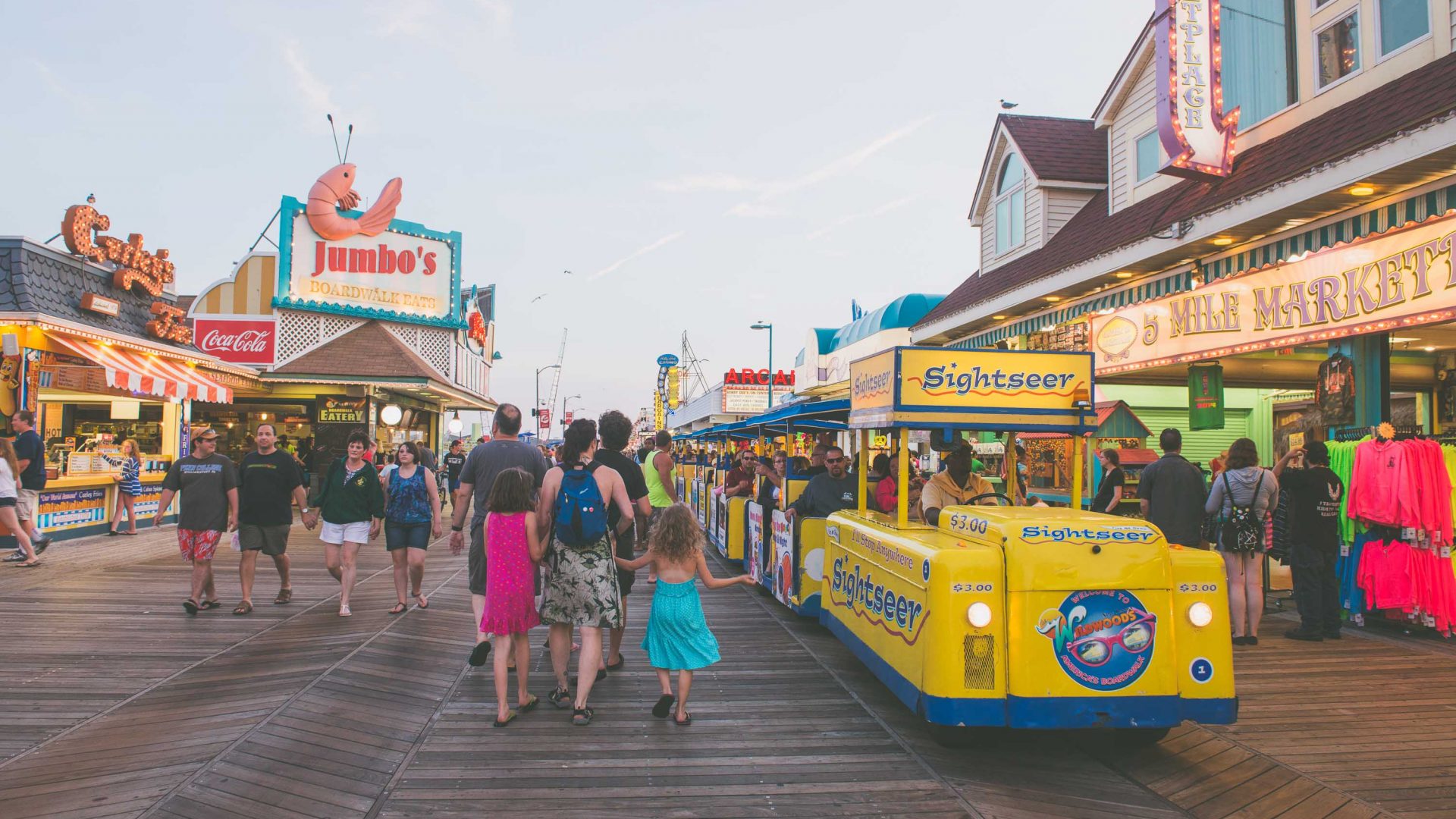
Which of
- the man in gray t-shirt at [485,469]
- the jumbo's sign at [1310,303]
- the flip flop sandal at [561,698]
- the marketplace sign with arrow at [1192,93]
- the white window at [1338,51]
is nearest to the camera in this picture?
the flip flop sandal at [561,698]

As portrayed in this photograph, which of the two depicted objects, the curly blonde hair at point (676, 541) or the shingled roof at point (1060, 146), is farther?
Answer: the shingled roof at point (1060, 146)

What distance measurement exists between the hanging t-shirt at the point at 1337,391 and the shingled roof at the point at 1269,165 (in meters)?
2.02

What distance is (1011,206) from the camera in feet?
55.0

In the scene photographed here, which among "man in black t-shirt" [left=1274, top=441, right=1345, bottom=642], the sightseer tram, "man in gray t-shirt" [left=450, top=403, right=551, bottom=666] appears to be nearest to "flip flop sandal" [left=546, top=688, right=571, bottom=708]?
"man in gray t-shirt" [left=450, top=403, right=551, bottom=666]

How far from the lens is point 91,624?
7.83 m

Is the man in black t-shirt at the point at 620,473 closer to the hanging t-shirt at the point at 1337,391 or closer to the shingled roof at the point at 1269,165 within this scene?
the shingled roof at the point at 1269,165

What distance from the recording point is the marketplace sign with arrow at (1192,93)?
10.1 meters

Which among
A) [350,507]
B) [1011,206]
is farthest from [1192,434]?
[350,507]

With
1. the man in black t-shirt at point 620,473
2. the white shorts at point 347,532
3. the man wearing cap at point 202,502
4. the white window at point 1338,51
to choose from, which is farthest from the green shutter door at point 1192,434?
the man wearing cap at point 202,502

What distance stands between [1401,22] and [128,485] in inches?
771

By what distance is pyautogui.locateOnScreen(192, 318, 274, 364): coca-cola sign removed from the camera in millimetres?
23062

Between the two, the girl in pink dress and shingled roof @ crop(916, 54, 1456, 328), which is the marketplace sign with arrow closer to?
shingled roof @ crop(916, 54, 1456, 328)

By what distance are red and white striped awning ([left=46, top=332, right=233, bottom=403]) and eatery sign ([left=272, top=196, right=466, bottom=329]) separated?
5703 mm

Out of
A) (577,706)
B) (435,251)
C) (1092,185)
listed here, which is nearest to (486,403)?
(435,251)
